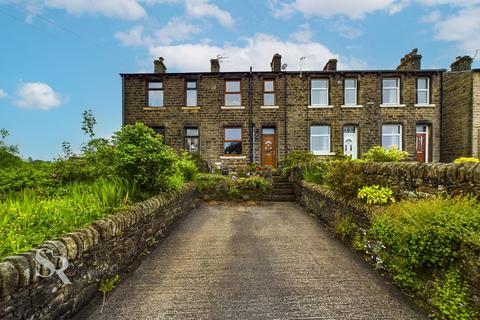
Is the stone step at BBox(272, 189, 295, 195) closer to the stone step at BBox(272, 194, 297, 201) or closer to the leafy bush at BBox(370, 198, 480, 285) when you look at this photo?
the stone step at BBox(272, 194, 297, 201)

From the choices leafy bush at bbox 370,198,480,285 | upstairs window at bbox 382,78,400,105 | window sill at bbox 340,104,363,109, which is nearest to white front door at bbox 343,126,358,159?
window sill at bbox 340,104,363,109

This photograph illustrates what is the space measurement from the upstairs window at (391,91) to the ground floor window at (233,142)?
945cm

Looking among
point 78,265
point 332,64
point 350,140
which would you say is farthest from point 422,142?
point 78,265

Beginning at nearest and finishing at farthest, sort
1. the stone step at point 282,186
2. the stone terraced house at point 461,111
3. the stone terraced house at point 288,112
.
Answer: the stone step at point 282,186 → the stone terraced house at point 461,111 → the stone terraced house at point 288,112

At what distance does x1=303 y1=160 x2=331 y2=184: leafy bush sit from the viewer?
785cm

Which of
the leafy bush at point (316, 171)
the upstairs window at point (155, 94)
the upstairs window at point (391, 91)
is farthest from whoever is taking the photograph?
the upstairs window at point (155, 94)

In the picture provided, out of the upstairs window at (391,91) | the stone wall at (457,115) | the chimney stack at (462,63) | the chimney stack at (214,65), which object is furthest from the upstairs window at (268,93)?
the chimney stack at (462,63)

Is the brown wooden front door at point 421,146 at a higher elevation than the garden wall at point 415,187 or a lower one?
higher

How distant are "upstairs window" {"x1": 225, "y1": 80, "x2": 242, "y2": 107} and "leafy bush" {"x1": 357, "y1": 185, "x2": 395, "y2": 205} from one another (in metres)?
11.9

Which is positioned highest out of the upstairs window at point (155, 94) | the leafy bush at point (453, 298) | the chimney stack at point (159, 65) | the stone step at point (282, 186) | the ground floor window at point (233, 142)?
the chimney stack at point (159, 65)

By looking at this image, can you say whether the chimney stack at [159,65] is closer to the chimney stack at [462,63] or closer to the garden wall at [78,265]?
the garden wall at [78,265]

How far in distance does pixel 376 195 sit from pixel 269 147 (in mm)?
11238

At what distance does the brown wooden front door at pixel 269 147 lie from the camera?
51.0ft

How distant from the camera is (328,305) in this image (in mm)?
2918
